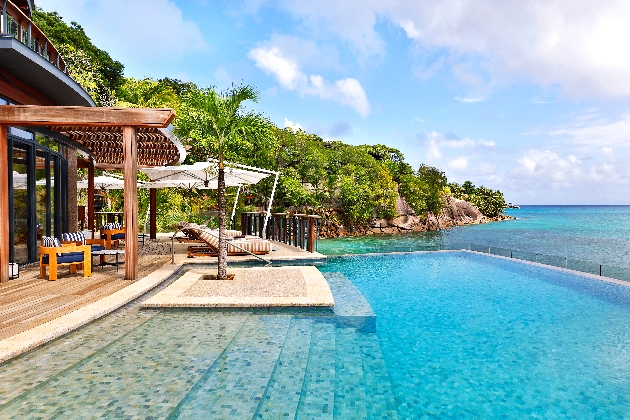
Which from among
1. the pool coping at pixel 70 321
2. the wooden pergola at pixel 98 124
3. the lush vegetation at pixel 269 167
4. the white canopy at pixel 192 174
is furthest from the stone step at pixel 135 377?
the lush vegetation at pixel 269 167

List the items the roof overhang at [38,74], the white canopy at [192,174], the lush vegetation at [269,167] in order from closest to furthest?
the roof overhang at [38,74]
the white canopy at [192,174]
the lush vegetation at [269,167]

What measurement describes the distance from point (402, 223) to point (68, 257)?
31.5 meters

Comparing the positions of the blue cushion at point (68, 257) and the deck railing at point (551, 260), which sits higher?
the blue cushion at point (68, 257)

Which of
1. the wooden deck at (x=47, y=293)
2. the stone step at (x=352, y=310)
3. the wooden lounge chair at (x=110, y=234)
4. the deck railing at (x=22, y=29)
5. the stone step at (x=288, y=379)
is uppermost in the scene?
Result: the deck railing at (x=22, y=29)

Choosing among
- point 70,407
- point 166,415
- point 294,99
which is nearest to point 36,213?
point 70,407

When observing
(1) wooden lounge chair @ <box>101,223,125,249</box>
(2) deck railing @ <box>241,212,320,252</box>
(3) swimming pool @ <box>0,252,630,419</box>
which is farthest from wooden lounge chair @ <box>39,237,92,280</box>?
(2) deck railing @ <box>241,212,320,252</box>

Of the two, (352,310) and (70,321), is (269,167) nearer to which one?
(352,310)

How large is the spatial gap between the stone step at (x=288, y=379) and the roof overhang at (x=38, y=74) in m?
6.28

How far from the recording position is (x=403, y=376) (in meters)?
4.25

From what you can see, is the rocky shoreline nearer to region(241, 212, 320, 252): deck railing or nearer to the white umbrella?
region(241, 212, 320, 252): deck railing

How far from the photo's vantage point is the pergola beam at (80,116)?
691 centimetres

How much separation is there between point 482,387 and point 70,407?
3.72 metres

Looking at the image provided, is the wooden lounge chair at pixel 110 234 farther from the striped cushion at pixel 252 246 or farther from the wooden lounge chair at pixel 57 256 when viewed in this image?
the wooden lounge chair at pixel 57 256

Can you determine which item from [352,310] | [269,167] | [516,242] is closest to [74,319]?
[352,310]
